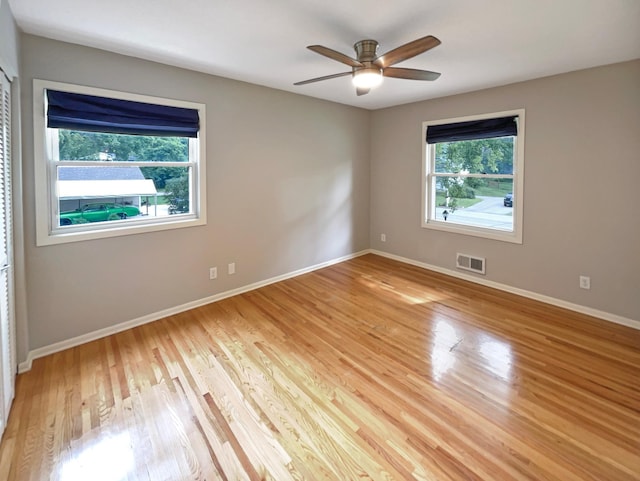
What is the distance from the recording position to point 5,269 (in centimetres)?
194

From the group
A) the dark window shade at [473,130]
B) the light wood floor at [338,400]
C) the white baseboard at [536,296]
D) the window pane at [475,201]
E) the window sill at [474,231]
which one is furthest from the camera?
the window pane at [475,201]

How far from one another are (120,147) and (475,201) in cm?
409

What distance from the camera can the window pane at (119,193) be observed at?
2679mm

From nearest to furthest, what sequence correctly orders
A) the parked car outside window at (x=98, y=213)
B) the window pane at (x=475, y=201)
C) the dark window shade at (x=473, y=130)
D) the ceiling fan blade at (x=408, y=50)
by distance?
1. the ceiling fan blade at (x=408, y=50)
2. the parked car outside window at (x=98, y=213)
3. the dark window shade at (x=473, y=130)
4. the window pane at (x=475, y=201)

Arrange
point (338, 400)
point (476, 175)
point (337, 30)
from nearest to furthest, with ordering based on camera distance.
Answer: point (338, 400) < point (337, 30) < point (476, 175)

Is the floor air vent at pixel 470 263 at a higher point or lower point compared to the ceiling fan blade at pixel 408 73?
lower

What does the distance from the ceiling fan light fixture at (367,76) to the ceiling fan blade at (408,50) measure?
2.0 inches

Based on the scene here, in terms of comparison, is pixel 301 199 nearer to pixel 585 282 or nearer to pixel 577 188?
pixel 577 188

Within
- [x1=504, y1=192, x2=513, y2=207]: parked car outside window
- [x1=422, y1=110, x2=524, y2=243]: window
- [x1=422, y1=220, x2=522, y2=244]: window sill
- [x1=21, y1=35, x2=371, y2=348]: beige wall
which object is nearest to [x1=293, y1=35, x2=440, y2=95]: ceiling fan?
[x1=21, y1=35, x2=371, y2=348]: beige wall

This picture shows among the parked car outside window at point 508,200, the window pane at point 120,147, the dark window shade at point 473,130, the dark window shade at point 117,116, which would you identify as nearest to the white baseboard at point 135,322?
the window pane at point 120,147

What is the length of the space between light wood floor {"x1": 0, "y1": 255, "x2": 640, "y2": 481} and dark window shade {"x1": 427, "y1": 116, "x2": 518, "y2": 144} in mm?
2041

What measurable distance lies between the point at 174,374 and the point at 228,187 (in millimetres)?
2018

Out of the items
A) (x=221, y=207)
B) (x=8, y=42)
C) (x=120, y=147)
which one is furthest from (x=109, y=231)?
(x=8, y=42)

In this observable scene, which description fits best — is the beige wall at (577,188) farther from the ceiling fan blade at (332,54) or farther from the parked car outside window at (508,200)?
the ceiling fan blade at (332,54)
